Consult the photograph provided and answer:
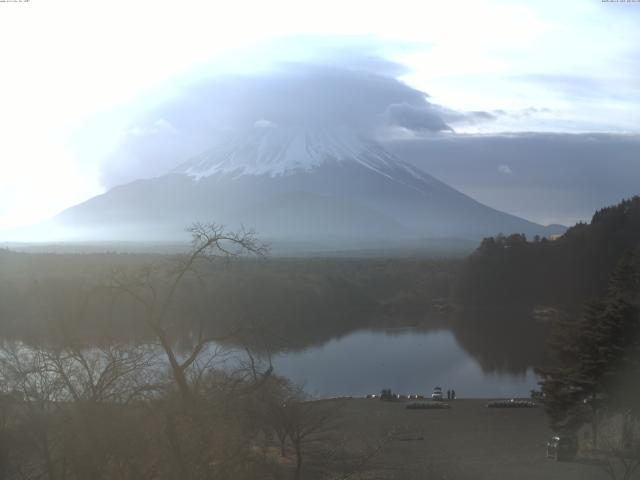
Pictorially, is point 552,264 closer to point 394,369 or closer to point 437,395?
point 394,369

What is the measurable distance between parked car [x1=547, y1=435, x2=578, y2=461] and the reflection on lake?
7502 mm

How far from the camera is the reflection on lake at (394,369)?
73.1 ft

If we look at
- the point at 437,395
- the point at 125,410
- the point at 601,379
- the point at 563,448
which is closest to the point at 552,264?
the point at 437,395

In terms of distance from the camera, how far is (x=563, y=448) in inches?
474

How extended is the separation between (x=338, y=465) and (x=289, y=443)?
216cm

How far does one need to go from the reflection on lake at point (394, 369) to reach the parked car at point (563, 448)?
7.50 m

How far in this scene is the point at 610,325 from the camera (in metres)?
12.3

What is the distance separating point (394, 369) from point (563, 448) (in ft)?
44.5

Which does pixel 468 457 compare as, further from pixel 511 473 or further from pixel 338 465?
pixel 338 465

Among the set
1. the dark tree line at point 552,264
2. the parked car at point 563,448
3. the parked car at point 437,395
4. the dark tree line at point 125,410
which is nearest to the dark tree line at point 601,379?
the parked car at point 563,448

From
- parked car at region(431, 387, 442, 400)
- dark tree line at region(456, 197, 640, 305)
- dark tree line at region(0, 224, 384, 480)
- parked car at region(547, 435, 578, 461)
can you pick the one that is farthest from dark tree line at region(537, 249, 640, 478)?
dark tree line at region(456, 197, 640, 305)

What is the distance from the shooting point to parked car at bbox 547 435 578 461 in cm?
1198

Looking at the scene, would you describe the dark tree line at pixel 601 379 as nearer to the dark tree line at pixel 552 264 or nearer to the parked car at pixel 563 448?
the parked car at pixel 563 448

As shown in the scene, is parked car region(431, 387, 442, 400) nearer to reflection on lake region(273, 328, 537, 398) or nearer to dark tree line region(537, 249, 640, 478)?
reflection on lake region(273, 328, 537, 398)
